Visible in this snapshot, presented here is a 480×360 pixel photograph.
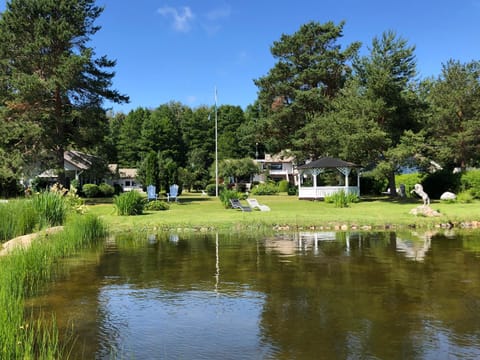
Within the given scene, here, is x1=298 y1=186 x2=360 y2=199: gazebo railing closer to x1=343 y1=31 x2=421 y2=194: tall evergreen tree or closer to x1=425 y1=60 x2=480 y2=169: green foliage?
x1=343 y1=31 x2=421 y2=194: tall evergreen tree

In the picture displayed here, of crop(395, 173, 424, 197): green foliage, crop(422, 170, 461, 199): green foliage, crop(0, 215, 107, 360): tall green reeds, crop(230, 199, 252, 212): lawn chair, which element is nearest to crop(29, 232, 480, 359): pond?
crop(0, 215, 107, 360): tall green reeds

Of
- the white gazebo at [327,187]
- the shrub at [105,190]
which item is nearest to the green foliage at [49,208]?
the white gazebo at [327,187]

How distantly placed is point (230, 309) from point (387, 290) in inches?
110

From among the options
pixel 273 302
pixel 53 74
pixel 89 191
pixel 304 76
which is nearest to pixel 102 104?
pixel 53 74

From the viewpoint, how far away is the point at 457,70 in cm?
3559

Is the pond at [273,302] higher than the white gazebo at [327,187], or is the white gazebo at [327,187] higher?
the white gazebo at [327,187]

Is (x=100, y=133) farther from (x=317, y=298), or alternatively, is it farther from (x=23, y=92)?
(x=317, y=298)

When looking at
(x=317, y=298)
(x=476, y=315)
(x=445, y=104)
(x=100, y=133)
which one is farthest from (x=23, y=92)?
(x=445, y=104)

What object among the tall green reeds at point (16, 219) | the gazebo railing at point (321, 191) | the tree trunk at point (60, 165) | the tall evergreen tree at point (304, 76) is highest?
the tall evergreen tree at point (304, 76)

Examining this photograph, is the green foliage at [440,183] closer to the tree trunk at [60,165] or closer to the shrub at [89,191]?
the tree trunk at [60,165]

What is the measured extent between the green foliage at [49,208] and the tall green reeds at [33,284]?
0.70 meters

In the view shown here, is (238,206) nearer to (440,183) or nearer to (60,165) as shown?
(60,165)

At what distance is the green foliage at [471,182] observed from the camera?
27547mm

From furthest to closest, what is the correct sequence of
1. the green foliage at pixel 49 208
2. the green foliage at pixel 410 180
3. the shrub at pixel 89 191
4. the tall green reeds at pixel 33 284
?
the shrub at pixel 89 191 → the green foliage at pixel 410 180 → the green foliage at pixel 49 208 → the tall green reeds at pixel 33 284
